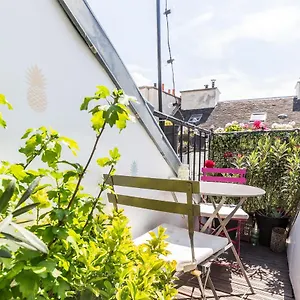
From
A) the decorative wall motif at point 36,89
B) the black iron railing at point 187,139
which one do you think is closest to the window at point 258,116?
the black iron railing at point 187,139

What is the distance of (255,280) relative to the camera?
8.70 ft

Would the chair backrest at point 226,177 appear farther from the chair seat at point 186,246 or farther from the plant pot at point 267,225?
the chair seat at point 186,246

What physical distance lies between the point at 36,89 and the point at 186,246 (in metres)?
1.50

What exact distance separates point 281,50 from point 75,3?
472 cm

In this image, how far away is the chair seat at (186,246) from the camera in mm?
1772

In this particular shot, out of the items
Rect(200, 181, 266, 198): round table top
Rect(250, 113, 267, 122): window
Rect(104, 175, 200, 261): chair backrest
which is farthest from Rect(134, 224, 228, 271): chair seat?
Rect(250, 113, 267, 122): window

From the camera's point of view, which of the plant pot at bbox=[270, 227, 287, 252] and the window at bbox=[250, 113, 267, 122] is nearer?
the plant pot at bbox=[270, 227, 287, 252]

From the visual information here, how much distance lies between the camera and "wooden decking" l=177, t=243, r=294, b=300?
2355 millimetres

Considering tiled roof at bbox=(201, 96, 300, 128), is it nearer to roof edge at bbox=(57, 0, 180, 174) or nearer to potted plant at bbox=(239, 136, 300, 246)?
potted plant at bbox=(239, 136, 300, 246)

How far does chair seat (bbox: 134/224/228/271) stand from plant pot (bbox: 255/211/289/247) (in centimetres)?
172

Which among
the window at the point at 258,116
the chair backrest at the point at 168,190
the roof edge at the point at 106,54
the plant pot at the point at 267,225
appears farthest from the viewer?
the window at the point at 258,116

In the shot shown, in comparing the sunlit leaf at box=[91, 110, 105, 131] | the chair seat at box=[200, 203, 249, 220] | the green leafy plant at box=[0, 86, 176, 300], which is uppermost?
the sunlit leaf at box=[91, 110, 105, 131]

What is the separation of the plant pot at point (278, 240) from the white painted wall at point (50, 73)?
237 cm

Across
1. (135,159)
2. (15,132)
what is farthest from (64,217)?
(135,159)
